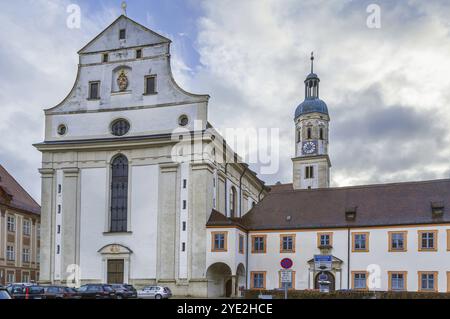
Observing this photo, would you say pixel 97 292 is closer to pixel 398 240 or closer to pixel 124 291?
pixel 124 291

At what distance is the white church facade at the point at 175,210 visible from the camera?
42.9m

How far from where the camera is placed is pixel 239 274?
46500 mm

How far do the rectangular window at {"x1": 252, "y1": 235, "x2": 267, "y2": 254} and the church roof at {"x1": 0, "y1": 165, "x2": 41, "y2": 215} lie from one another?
2709 cm

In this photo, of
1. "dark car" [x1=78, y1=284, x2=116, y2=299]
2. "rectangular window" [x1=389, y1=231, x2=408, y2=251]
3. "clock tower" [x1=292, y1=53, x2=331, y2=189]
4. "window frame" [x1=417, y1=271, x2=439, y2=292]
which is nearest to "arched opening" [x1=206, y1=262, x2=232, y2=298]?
"dark car" [x1=78, y1=284, x2=116, y2=299]

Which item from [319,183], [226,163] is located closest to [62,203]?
[226,163]

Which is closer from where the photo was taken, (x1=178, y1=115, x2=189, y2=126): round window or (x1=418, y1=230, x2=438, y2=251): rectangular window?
(x1=418, y1=230, x2=438, y2=251): rectangular window

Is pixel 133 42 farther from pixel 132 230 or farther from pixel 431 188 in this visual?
→ pixel 431 188

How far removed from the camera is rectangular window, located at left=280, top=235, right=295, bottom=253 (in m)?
45.1

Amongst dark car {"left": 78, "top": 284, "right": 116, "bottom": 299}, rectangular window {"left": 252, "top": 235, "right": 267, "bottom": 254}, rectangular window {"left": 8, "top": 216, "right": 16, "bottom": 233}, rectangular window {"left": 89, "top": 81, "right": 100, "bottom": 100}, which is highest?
rectangular window {"left": 89, "top": 81, "right": 100, "bottom": 100}

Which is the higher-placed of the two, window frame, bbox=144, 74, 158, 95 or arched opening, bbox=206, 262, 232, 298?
window frame, bbox=144, 74, 158, 95

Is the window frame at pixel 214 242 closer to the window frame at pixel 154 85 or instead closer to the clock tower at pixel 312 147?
the window frame at pixel 154 85

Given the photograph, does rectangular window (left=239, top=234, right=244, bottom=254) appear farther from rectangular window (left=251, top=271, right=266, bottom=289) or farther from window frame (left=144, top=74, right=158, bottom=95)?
window frame (left=144, top=74, right=158, bottom=95)

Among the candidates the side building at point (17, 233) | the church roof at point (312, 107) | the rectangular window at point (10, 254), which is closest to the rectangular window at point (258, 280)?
the side building at point (17, 233)
